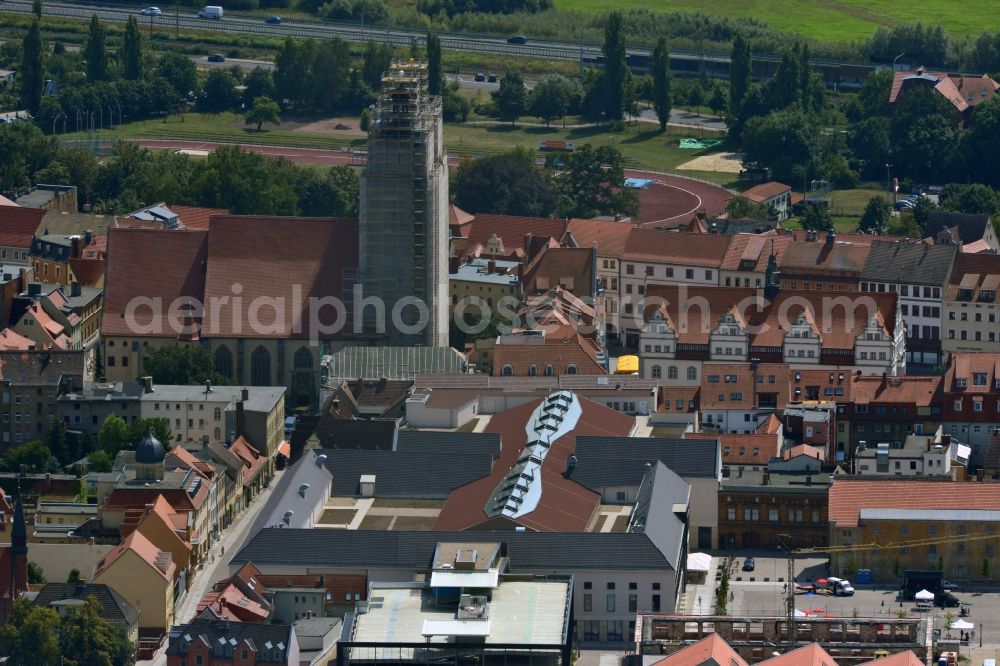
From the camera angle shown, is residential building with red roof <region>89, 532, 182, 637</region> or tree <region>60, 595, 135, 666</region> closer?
tree <region>60, 595, 135, 666</region>

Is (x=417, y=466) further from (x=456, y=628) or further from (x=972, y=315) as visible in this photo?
(x=972, y=315)

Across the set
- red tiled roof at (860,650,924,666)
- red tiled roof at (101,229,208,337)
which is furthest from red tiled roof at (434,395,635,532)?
red tiled roof at (101,229,208,337)

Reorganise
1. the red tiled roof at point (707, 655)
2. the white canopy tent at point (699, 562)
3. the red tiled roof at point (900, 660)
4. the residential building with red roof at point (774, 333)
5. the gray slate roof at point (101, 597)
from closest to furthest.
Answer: the red tiled roof at point (900, 660) < the red tiled roof at point (707, 655) < the gray slate roof at point (101, 597) < the white canopy tent at point (699, 562) < the residential building with red roof at point (774, 333)

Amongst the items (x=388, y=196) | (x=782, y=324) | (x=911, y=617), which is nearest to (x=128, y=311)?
(x=388, y=196)

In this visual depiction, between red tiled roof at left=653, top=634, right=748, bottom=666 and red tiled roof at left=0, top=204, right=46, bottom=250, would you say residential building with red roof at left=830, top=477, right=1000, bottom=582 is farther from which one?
red tiled roof at left=0, top=204, right=46, bottom=250

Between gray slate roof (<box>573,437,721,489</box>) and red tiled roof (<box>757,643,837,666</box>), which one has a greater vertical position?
red tiled roof (<box>757,643,837,666</box>)

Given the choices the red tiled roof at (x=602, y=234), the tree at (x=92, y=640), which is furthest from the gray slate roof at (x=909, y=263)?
the tree at (x=92, y=640)

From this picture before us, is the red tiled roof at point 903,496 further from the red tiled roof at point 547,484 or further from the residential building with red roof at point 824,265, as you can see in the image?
the residential building with red roof at point 824,265
